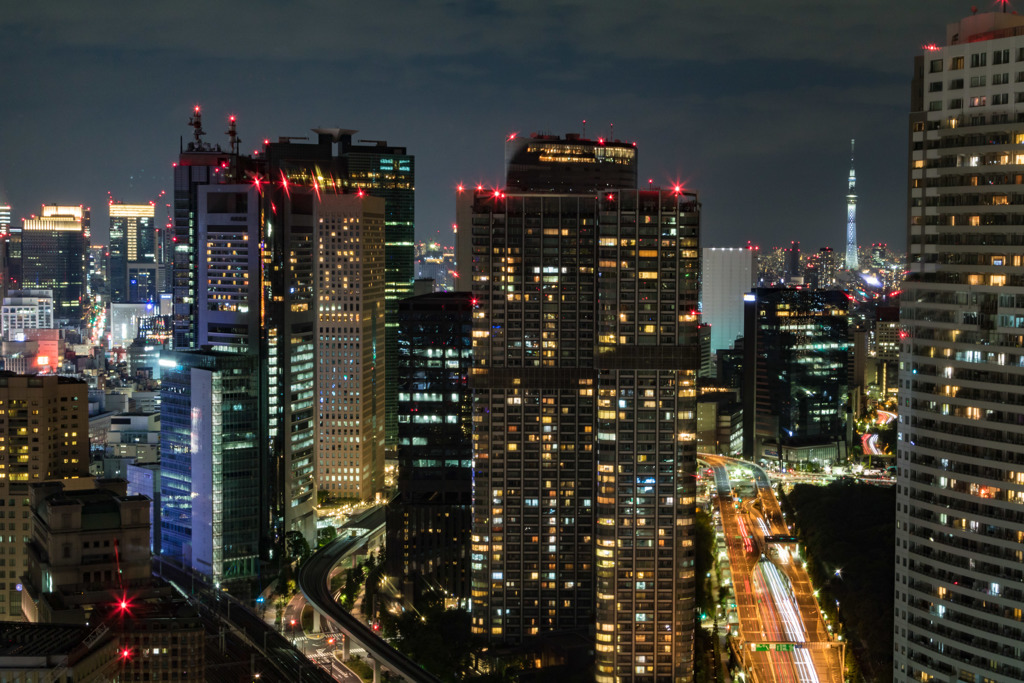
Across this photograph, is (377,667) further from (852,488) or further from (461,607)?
(852,488)

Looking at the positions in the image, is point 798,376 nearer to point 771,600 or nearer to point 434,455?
point 771,600

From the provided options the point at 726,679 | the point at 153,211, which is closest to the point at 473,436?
the point at 726,679

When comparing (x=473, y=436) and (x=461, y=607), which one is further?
(x=461, y=607)

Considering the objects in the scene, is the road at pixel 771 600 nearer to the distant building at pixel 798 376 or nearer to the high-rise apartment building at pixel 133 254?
the distant building at pixel 798 376

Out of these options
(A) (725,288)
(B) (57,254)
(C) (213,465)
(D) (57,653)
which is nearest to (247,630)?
(C) (213,465)

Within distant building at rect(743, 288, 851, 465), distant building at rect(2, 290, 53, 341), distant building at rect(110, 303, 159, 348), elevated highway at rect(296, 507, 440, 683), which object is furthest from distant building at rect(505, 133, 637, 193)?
distant building at rect(110, 303, 159, 348)

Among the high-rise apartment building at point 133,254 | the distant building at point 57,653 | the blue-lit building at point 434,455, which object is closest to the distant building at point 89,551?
the distant building at point 57,653
